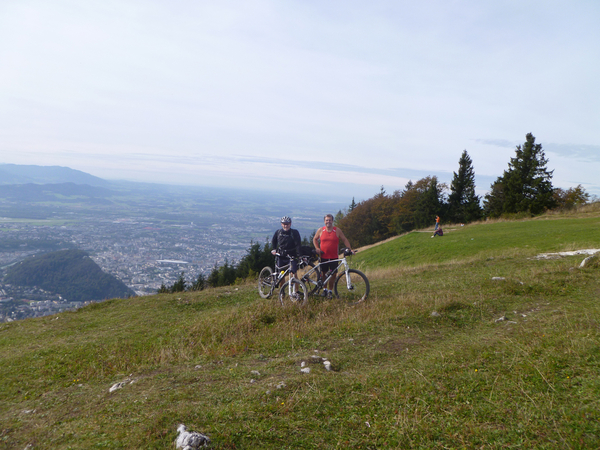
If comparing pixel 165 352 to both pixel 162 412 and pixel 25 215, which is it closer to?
pixel 162 412

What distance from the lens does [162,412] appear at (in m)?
3.53

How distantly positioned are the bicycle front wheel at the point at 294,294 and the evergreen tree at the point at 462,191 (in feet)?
184

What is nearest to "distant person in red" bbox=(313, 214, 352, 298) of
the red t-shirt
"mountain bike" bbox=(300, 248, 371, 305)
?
the red t-shirt

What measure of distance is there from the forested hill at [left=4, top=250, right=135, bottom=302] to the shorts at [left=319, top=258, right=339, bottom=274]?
39239mm

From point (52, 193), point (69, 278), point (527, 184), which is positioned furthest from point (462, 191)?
point (52, 193)

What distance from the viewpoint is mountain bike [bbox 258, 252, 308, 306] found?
28.2 feet

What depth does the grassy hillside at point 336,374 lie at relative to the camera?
3020mm

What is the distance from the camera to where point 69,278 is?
160 ft

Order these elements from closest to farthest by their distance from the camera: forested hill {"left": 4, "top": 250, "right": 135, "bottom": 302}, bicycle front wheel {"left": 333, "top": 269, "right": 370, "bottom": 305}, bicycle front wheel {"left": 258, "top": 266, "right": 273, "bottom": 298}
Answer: bicycle front wheel {"left": 333, "top": 269, "right": 370, "bottom": 305}
bicycle front wheel {"left": 258, "top": 266, "right": 273, "bottom": 298}
forested hill {"left": 4, "top": 250, "right": 135, "bottom": 302}

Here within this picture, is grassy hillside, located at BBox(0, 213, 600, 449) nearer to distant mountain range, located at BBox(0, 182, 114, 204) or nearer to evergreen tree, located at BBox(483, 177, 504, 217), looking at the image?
evergreen tree, located at BBox(483, 177, 504, 217)

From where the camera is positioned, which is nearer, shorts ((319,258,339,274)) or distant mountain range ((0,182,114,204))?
shorts ((319,258,339,274))

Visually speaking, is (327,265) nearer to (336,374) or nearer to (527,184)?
(336,374)

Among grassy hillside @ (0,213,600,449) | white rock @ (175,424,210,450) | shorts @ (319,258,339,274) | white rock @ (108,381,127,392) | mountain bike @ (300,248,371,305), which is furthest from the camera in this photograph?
shorts @ (319,258,339,274)

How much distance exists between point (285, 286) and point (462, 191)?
193 feet
